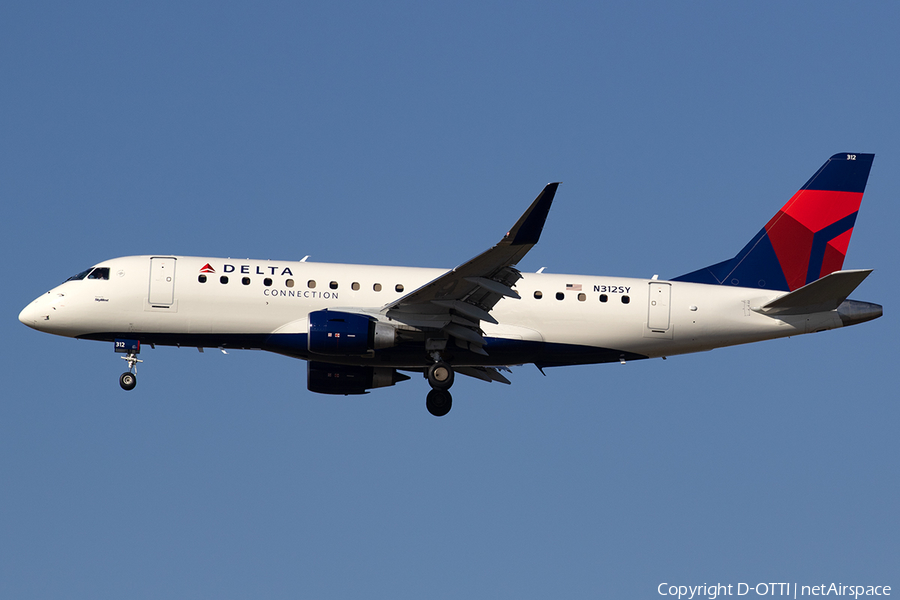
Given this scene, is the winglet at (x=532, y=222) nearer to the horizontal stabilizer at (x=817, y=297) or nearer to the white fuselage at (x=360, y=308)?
the white fuselage at (x=360, y=308)

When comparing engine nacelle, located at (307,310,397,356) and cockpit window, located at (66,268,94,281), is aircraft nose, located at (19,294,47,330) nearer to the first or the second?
cockpit window, located at (66,268,94,281)

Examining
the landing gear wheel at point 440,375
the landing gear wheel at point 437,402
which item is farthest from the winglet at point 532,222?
the landing gear wheel at point 437,402

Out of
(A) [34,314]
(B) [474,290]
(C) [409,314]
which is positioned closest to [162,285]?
(A) [34,314]

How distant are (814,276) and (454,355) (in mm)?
12505

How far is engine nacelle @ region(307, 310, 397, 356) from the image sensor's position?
31141 millimetres

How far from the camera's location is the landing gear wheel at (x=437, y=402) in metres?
34.2

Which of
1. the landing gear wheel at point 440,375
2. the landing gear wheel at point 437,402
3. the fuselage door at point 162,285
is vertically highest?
the fuselage door at point 162,285

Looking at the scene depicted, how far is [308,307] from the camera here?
32500 millimetres

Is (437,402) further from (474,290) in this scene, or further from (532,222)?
(532,222)

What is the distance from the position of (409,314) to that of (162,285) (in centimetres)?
768

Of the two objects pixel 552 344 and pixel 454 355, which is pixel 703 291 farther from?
pixel 454 355

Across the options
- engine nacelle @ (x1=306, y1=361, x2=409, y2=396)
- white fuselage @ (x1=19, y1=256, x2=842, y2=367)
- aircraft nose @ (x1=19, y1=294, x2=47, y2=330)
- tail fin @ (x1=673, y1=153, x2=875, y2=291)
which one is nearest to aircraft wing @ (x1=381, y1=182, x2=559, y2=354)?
white fuselage @ (x1=19, y1=256, x2=842, y2=367)

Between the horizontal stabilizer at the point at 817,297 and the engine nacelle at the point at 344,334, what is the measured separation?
1213cm

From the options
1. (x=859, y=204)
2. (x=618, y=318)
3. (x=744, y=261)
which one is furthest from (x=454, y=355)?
(x=859, y=204)
